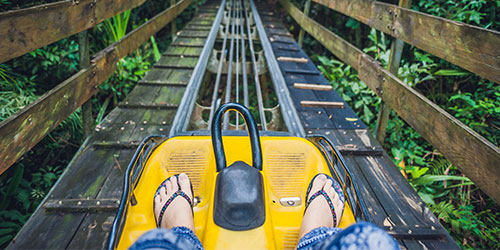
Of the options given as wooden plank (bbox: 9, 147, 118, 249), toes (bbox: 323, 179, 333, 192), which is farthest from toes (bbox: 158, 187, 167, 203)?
toes (bbox: 323, 179, 333, 192)

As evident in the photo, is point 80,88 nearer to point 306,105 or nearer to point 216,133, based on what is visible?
point 216,133

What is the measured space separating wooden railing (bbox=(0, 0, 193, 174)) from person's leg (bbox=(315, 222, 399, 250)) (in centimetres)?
119

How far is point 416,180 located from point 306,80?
1.28 meters

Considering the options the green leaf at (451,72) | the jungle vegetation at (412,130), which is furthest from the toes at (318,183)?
the green leaf at (451,72)

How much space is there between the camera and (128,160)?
1632mm

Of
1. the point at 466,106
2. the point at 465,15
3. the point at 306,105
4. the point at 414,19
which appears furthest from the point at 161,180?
the point at 465,15

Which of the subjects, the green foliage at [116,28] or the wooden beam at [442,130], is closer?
the wooden beam at [442,130]

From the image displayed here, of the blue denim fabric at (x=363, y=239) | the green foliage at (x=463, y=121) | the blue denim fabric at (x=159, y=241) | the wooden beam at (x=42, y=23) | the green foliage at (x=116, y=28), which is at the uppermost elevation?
the wooden beam at (x=42, y=23)

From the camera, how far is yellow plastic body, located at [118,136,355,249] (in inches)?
43.6

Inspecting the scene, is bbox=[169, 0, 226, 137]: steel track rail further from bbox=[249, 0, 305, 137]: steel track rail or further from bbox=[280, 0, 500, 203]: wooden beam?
bbox=[280, 0, 500, 203]: wooden beam

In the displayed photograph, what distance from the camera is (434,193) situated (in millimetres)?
2160

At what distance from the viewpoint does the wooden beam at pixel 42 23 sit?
41.3 inches

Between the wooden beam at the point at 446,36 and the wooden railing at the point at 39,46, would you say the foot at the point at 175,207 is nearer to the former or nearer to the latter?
the wooden railing at the point at 39,46

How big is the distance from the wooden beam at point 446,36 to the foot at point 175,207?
1286 millimetres
